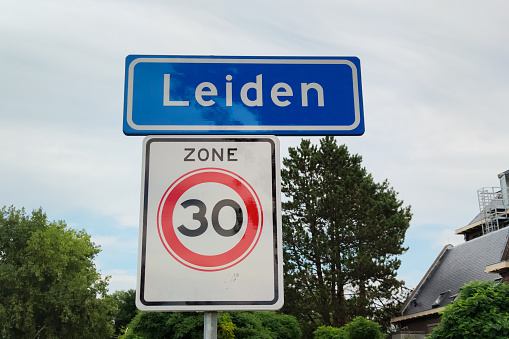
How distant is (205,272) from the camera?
2209 mm

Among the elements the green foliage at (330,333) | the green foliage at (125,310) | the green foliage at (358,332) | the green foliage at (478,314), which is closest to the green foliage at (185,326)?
Result: the green foliage at (478,314)

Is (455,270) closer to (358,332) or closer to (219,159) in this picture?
(358,332)

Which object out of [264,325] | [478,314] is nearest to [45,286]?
[264,325]

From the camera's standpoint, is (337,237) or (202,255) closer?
(202,255)

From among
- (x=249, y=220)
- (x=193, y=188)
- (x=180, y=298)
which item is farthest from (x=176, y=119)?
(x=180, y=298)

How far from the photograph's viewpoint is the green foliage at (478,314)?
1759 centimetres

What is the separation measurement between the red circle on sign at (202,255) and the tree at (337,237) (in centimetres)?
3129

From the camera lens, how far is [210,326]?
2094 millimetres

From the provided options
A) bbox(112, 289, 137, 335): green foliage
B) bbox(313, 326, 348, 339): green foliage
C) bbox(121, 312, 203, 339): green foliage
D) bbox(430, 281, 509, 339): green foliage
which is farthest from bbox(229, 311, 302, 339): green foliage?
bbox(112, 289, 137, 335): green foliage

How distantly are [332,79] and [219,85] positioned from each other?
0.64 meters

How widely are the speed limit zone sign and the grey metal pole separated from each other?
29 mm

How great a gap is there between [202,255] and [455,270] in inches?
1502

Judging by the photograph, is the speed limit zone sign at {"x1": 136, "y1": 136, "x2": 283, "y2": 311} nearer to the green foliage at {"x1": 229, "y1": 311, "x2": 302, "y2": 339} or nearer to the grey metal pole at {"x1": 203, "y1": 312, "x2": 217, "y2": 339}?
the grey metal pole at {"x1": 203, "y1": 312, "x2": 217, "y2": 339}

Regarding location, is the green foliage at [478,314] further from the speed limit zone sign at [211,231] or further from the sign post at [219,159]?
the speed limit zone sign at [211,231]
